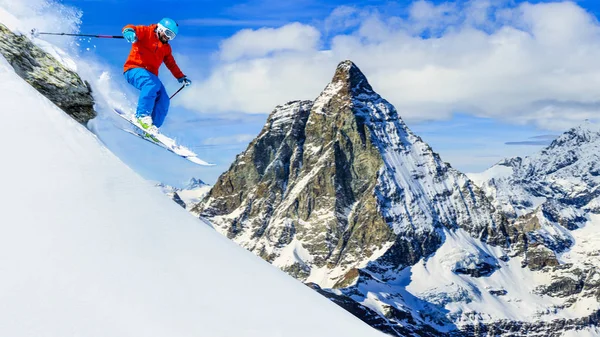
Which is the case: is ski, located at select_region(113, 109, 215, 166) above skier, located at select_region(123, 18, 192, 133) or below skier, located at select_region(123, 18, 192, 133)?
below

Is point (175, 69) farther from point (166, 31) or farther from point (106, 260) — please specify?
point (106, 260)

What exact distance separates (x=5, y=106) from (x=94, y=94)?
7.34m

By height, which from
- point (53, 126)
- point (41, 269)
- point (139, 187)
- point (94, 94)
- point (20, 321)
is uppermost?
point (94, 94)

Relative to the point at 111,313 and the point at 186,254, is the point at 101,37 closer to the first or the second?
the point at 186,254

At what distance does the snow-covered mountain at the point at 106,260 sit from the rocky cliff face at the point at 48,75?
10.9ft

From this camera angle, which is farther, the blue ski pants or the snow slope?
the blue ski pants

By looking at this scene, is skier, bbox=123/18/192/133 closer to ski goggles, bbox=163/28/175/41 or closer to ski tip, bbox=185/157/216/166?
ski goggles, bbox=163/28/175/41

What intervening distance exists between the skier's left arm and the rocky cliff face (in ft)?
14.9

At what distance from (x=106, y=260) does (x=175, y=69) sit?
46.9ft

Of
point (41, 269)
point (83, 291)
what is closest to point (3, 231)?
point (41, 269)

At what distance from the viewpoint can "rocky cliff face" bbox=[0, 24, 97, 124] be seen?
14375 millimetres

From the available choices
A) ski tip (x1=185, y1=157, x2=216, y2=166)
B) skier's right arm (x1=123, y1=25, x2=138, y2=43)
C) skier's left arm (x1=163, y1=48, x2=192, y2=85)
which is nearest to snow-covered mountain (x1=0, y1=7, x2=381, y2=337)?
skier's right arm (x1=123, y1=25, x2=138, y2=43)

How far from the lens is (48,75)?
50.2 ft

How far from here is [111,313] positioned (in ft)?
26.6
